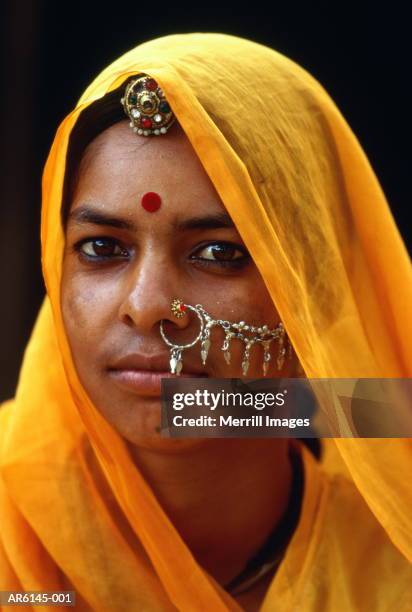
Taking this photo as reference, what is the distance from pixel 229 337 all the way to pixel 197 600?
300 mm

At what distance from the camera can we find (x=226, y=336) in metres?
0.86

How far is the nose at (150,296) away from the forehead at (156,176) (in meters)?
0.06

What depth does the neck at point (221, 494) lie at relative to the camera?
96 centimetres

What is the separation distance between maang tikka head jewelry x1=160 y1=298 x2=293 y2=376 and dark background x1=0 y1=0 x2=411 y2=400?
567 mm

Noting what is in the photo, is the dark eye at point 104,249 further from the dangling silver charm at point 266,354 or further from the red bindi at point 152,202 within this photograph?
the dangling silver charm at point 266,354

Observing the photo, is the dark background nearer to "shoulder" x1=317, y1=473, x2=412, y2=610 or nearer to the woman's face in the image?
the woman's face

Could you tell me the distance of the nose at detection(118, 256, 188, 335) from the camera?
0.82m

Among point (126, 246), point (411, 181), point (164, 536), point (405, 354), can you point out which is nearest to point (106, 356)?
point (126, 246)

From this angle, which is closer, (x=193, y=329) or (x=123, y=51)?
(x=193, y=329)

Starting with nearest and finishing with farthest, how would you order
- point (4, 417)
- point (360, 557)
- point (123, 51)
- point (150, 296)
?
point (150, 296) → point (360, 557) → point (4, 417) → point (123, 51)

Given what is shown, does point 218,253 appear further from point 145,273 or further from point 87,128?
point 87,128

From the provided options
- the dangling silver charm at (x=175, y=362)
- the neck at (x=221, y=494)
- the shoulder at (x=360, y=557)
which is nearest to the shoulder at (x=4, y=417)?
the neck at (x=221, y=494)

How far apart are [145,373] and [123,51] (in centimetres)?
65

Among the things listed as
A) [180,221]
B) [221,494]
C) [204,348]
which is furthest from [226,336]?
[221,494]
